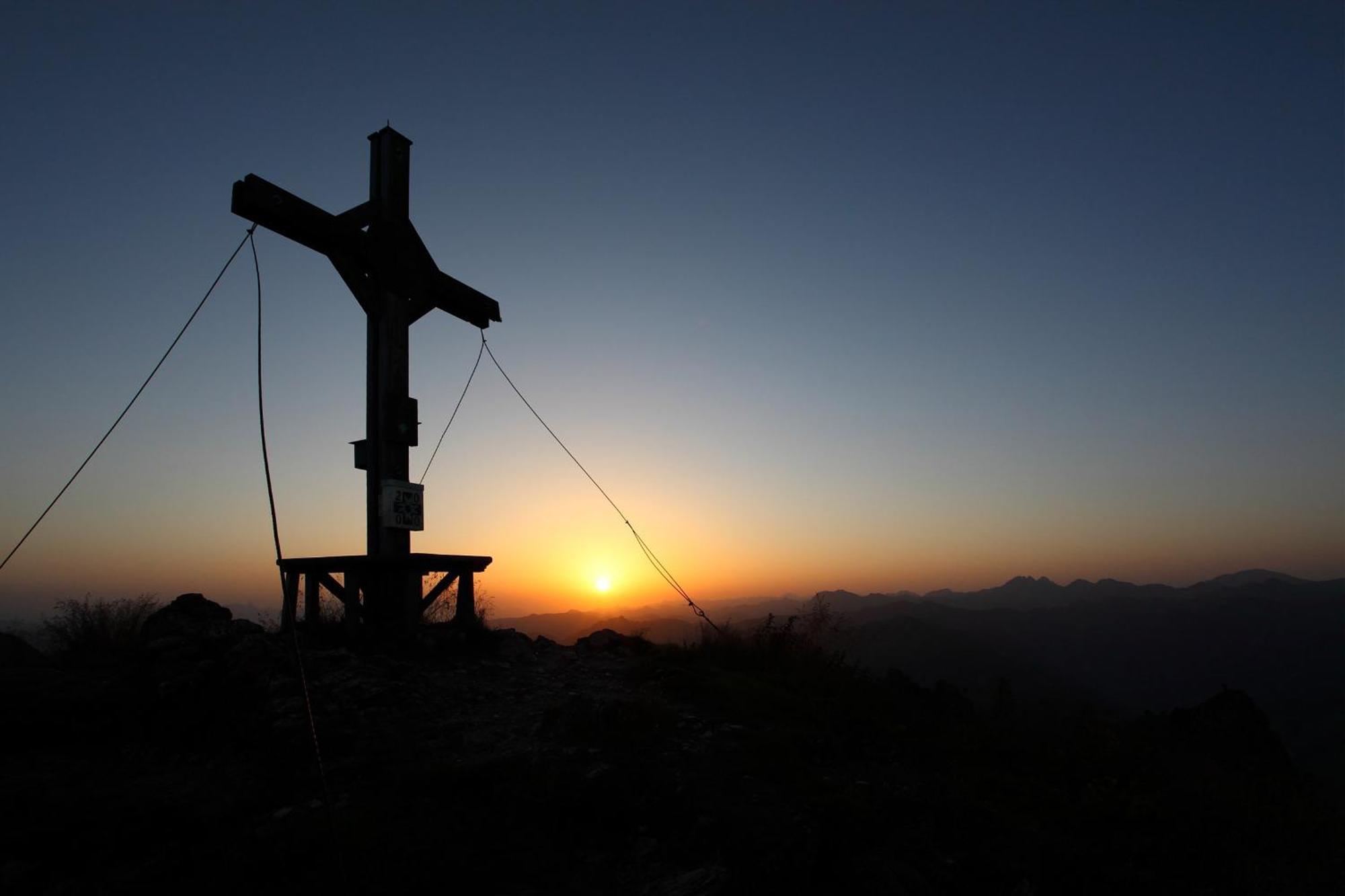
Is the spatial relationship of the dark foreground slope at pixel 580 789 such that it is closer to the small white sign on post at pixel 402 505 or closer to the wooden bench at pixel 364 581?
the wooden bench at pixel 364 581

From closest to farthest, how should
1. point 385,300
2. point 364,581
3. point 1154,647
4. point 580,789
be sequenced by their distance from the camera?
point 580,789 → point 364,581 → point 385,300 → point 1154,647

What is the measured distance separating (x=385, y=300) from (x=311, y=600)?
4068 millimetres

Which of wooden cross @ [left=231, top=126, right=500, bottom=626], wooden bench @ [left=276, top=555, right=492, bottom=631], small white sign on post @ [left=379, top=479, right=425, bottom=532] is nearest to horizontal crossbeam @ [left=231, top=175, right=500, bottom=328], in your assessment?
wooden cross @ [left=231, top=126, right=500, bottom=626]

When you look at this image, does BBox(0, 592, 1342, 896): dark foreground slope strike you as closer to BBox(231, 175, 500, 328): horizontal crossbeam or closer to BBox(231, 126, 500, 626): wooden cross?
BBox(231, 126, 500, 626): wooden cross

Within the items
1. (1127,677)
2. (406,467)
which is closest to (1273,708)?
(1127,677)

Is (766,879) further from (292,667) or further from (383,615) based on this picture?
(383,615)

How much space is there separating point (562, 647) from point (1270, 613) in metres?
185

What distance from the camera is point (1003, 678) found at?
9695 millimetres

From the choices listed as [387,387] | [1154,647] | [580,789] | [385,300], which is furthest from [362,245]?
[1154,647]

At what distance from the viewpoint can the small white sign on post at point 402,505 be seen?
30.8ft

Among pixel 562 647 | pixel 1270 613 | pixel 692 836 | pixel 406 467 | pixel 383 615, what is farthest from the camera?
pixel 1270 613

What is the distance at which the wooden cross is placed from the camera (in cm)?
920

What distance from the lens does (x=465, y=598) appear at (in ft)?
32.6

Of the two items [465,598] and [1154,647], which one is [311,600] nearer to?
[465,598]
